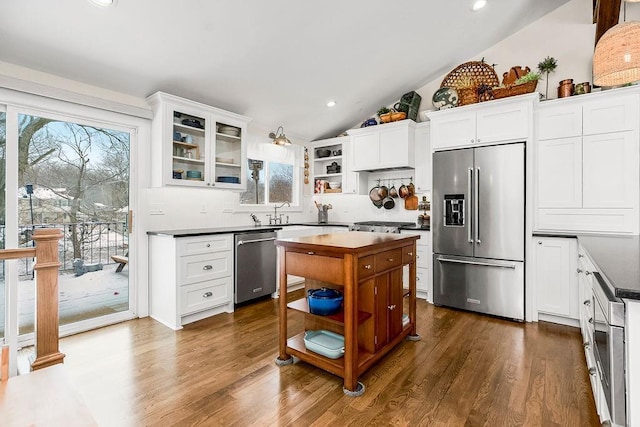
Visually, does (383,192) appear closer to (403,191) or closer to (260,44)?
(403,191)

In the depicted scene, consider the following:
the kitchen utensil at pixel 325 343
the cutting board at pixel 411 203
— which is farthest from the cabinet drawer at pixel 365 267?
the cutting board at pixel 411 203

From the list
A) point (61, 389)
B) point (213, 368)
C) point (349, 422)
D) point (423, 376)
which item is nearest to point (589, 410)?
point (423, 376)

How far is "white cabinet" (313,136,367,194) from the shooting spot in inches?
203

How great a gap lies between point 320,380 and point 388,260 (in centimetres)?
97

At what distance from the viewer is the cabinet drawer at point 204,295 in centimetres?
327

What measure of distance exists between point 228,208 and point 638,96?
454 centimetres

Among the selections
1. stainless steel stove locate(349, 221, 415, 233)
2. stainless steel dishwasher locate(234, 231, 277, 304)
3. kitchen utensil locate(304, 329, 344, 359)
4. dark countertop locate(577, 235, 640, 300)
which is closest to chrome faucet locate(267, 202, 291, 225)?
stainless steel dishwasher locate(234, 231, 277, 304)

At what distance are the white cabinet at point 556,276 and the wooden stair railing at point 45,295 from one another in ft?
13.2

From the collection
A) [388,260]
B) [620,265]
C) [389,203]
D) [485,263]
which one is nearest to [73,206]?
[388,260]

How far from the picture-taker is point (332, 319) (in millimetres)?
2182

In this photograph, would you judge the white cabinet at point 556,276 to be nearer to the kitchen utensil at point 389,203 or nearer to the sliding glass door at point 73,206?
the kitchen utensil at point 389,203

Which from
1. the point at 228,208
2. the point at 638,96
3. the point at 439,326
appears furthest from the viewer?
the point at 228,208

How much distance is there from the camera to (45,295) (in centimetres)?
168

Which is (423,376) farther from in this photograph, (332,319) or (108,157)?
(108,157)
